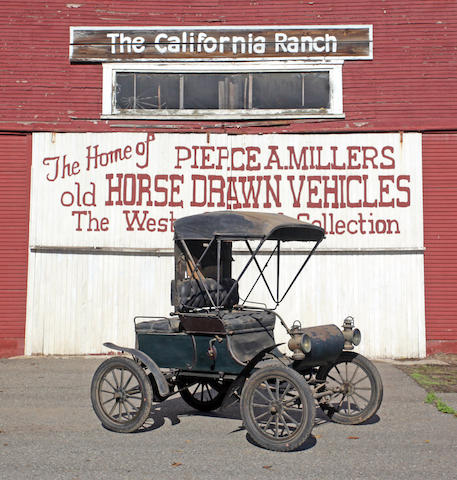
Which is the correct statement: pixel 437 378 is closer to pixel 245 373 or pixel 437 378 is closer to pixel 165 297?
pixel 245 373

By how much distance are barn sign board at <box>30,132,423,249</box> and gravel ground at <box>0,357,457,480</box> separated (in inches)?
184

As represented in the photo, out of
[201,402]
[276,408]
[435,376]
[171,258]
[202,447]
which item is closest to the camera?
[276,408]

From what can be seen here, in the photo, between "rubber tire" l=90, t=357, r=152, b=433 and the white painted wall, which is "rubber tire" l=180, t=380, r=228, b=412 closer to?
"rubber tire" l=90, t=357, r=152, b=433

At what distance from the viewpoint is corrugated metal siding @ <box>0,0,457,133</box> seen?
42.3ft

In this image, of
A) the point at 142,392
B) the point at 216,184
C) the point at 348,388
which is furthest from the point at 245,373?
the point at 216,184

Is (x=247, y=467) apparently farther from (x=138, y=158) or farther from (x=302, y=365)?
(x=138, y=158)

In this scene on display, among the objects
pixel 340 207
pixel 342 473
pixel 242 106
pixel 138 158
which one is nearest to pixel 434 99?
pixel 340 207

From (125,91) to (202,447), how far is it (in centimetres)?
922

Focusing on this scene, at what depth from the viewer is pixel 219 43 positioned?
13.3m

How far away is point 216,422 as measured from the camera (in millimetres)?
7234

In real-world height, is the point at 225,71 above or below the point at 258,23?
below

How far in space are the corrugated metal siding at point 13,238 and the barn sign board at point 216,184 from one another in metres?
0.27

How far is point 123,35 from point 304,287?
675 centimetres

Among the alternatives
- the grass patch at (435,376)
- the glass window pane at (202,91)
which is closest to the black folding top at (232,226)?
the grass patch at (435,376)
